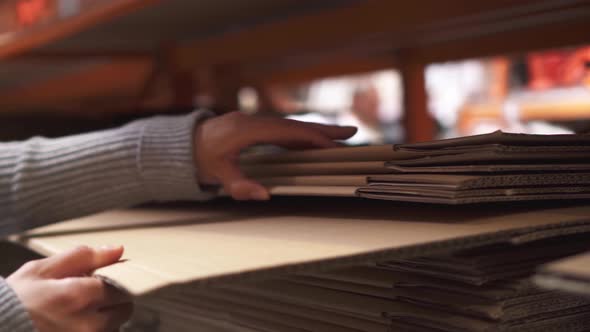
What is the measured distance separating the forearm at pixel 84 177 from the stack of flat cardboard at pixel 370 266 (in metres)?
0.15

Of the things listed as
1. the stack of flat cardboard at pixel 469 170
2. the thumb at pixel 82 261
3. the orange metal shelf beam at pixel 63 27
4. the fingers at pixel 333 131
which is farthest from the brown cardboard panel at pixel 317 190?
the orange metal shelf beam at pixel 63 27

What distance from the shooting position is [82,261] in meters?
0.65

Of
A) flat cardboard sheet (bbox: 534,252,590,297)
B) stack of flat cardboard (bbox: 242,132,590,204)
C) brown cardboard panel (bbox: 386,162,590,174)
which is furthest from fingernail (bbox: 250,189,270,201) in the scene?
flat cardboard sheet (bbox: 534,252,590,297)

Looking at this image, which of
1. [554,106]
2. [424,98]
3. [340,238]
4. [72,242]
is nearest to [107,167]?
[72,242]

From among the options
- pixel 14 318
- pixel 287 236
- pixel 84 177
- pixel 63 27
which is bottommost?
pixel 14 318

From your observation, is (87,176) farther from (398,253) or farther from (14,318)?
(398,253)

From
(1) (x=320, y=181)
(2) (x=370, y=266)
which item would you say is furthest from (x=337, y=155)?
(2) (x=370, y=266)

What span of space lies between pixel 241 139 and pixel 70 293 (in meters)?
0.37

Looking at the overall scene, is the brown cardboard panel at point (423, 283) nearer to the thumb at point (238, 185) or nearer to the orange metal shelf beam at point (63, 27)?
the thumb at point (238, 185)

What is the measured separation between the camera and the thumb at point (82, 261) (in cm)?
65

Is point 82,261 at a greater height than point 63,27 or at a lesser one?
lesser

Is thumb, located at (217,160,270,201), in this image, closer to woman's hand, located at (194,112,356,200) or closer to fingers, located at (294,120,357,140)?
woman's hand, located at (194,112,356,200)

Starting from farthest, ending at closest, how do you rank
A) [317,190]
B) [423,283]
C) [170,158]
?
[170,158], [317,190], [423,283]

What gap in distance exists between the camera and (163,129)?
40.1 inches
